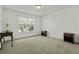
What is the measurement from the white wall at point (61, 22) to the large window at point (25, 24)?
1413mm

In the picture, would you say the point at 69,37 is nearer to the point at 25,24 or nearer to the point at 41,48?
the point at 41,48

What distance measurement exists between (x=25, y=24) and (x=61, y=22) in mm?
3192

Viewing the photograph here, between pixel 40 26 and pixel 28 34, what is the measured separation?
1900mm

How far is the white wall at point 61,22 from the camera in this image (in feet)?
13.8

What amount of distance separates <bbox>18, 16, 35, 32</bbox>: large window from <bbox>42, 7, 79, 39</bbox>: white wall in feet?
4.64

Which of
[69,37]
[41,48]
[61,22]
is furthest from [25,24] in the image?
[69,37]

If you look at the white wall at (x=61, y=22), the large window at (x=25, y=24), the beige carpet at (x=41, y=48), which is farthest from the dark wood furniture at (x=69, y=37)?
the large window at (x=25, y=24)

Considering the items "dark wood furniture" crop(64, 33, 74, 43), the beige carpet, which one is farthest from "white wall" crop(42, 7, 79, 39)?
the beige carpet

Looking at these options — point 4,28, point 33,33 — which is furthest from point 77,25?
point 4,28

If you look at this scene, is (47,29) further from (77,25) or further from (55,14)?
(77,25)

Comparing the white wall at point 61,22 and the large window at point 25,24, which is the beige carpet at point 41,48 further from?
the large window at point 25,24

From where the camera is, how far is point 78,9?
13.1 ft

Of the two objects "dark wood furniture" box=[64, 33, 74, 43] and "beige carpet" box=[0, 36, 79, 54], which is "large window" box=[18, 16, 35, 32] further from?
"dark wood furniture" box=[64, 33, 74, 43]

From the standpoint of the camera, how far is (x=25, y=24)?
609 cm
